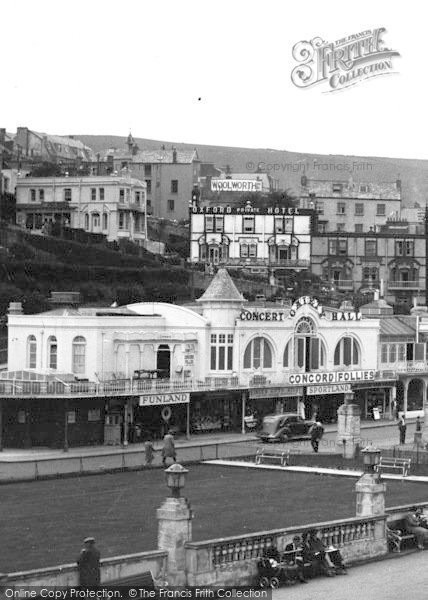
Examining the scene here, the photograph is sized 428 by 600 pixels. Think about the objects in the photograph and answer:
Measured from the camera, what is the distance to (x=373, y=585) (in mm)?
33656

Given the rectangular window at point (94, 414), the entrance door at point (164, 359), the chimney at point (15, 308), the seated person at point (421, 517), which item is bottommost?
the seated person at point (421, 517)

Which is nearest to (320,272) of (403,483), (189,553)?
(403,483)

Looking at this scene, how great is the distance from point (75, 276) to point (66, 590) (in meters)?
71.3

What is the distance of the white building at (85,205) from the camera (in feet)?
389

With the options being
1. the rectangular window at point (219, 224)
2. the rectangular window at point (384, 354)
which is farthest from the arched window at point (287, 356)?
the rectangular window at point (219, 224)

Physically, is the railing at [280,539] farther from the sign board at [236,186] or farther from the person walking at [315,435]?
the sign board at [236,186]

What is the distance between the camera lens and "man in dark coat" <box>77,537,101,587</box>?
93.9ft

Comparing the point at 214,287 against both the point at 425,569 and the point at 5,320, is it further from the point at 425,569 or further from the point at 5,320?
the point at 425,569

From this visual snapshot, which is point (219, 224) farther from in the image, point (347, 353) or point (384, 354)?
point (347, 353)

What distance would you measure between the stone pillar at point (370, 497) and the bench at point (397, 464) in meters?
13.6

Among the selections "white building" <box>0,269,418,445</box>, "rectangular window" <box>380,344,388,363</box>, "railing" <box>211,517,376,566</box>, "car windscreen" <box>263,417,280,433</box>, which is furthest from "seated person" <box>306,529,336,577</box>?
"rectangular window" <box>380,344,388,363</box>

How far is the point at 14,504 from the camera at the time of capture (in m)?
42.9

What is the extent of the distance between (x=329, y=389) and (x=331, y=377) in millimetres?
646

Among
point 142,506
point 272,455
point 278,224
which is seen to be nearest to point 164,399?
point 272,455
